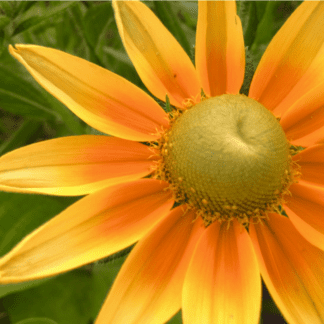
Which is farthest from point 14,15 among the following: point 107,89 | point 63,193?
point 63,193

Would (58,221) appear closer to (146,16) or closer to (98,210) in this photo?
(98,210)

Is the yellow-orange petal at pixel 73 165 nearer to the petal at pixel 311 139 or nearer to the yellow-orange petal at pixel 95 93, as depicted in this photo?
the yellow-orange petal at pixel 95 93

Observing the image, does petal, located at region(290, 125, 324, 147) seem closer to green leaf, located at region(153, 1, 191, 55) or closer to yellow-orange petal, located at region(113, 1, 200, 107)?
yellow-orange petal, located at region(113, 1, 200, 107)

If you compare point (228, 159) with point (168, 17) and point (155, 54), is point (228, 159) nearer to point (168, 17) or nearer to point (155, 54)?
point (155, 54)

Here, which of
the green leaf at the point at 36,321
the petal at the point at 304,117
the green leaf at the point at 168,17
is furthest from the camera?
the green leaf at the point at 168,17

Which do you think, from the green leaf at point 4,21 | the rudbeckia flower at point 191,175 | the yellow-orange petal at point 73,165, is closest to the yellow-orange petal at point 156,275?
the rudbeckia flower at point 191,175

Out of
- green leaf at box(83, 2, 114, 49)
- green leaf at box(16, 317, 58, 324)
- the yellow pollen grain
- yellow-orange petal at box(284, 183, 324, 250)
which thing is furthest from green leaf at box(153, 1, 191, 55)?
green leaf at box(16, 317, 58, 324)

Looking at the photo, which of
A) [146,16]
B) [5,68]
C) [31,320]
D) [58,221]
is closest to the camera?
[58,221]
